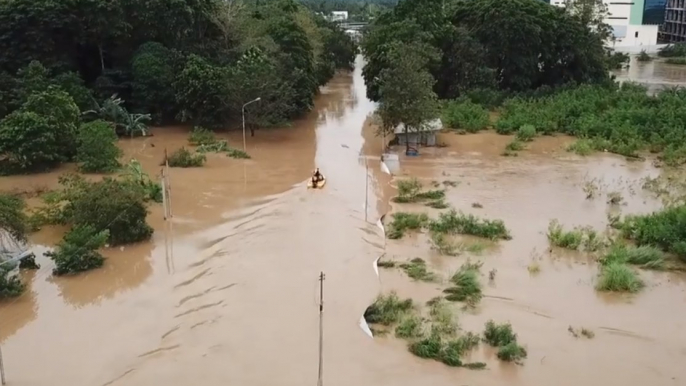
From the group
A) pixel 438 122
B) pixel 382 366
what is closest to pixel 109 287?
pixel 382 366

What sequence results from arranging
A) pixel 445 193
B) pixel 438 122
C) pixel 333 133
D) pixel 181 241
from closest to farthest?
pixel 181 241 < pixel 445 193 < pixel 438 122 < pixel 333 133

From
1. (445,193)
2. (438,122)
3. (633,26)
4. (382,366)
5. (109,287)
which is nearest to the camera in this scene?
(382,366)

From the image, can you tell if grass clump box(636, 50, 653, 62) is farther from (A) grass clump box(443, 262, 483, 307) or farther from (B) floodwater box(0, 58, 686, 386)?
(A) grass clump box(443, 262, 483, 307)

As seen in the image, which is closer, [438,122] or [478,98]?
[438,122]

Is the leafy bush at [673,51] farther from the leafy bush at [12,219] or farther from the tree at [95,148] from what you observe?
the leafy bush at [12,219]

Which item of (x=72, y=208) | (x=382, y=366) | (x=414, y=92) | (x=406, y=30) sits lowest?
(x=382, y=366)

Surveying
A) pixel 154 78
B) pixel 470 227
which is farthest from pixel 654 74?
pixel 470 227

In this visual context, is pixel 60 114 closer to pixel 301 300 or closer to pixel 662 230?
pixel 301 300

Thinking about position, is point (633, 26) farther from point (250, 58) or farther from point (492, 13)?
point (250, 58)
